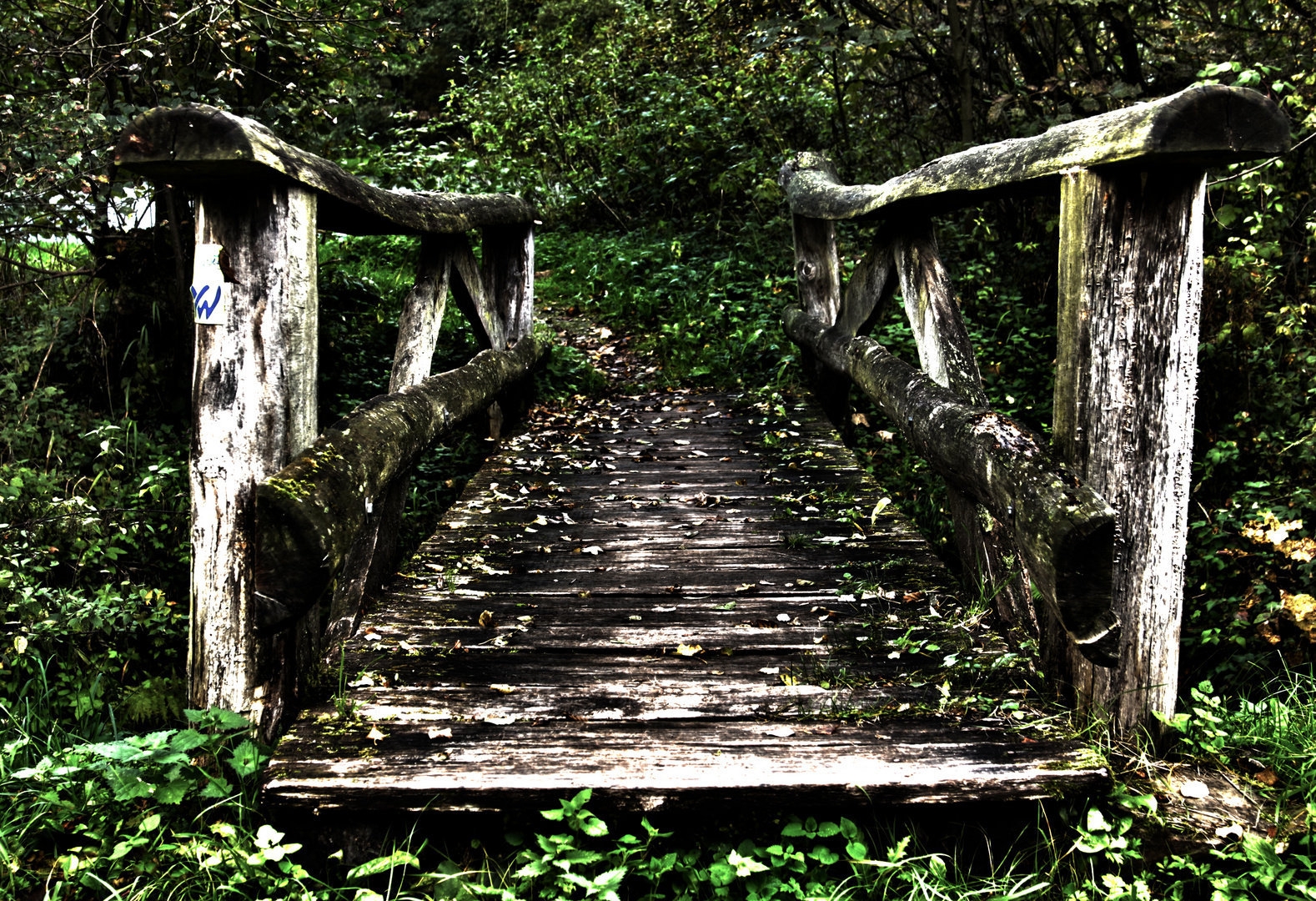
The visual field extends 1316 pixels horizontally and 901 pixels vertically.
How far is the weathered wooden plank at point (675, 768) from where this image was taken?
2.10 m

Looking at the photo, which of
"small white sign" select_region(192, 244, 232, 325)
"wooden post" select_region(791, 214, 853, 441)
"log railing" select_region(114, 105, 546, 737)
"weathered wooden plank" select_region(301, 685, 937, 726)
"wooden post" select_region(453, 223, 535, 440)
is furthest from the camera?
"wooden post" select_region(791, 214, 853, 441)

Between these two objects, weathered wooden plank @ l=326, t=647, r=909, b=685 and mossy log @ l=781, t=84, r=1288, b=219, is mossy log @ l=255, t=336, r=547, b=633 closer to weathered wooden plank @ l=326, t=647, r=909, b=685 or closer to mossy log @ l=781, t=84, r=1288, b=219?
weathered wooden plank @ l=326, t=647, r=909, b=685

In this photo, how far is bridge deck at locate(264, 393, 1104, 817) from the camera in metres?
2.12

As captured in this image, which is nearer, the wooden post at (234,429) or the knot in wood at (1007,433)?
the wooden post at (234,429)

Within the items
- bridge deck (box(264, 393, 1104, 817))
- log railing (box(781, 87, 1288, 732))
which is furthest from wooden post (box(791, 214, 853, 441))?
log railing (box(781, 87, 1288, 732))

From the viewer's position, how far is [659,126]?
1087 centimetres

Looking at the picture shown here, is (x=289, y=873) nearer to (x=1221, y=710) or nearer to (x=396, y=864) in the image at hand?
(x=396, y=864)

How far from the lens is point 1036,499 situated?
2.27 metres

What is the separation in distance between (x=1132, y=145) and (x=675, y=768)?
6.19ft

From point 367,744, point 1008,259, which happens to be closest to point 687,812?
point 367,744

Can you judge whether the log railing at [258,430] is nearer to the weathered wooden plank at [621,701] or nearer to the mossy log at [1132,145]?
the weathered wooden plank at [621,701]

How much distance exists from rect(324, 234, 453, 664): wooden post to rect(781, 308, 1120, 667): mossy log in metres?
1.94

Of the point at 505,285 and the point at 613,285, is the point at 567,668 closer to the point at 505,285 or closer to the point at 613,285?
the point at 505,285

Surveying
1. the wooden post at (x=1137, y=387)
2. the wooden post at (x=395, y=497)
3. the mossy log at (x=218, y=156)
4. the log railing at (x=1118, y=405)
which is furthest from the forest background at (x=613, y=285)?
the mossy log at (x=218, y=156)
